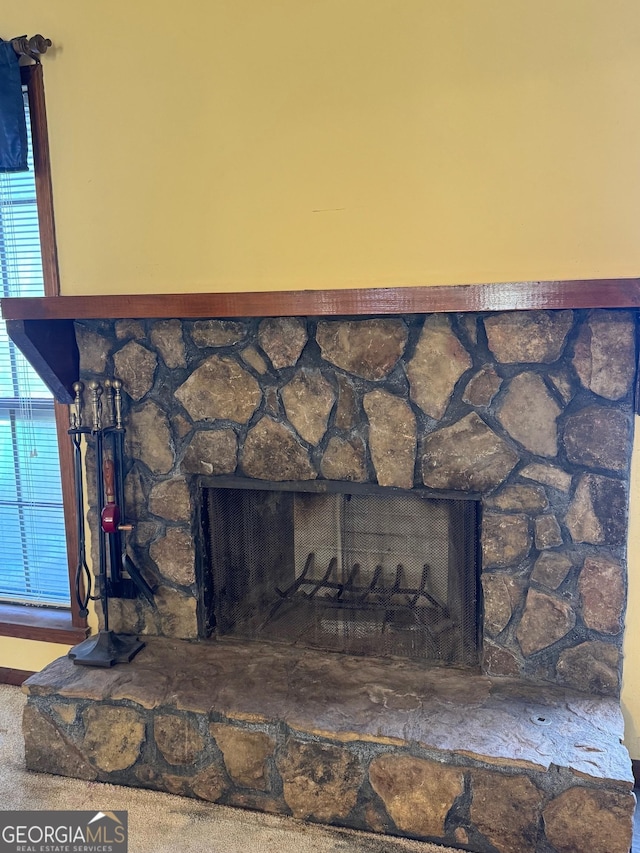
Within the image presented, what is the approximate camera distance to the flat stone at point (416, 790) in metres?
1.56

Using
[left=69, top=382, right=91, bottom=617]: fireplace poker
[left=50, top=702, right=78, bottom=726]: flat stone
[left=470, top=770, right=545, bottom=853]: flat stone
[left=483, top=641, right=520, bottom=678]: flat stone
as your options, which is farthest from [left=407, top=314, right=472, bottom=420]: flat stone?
[left=50, top=702, right=78, bottom=726]: flat stone

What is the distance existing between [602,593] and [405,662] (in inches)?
22.4

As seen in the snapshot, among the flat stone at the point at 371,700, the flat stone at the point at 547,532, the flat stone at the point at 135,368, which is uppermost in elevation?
Result: the flat stone at the point at 135,368

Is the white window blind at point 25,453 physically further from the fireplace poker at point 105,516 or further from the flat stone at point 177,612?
the flat stone at point 177,612

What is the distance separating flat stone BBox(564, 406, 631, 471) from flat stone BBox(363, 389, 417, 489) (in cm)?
39

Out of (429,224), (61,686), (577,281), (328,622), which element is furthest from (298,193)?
(61,686)

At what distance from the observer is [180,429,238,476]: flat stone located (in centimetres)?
196

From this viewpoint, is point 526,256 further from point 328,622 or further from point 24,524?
point 24,524

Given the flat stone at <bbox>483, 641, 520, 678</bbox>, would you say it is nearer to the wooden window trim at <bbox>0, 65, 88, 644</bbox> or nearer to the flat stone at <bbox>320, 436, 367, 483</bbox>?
the flat stone at <bbox>320, 436, 367, 483</bbox>

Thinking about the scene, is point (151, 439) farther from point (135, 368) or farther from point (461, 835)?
point (461, 835)

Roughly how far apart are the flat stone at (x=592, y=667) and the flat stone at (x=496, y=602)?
0.17 metres

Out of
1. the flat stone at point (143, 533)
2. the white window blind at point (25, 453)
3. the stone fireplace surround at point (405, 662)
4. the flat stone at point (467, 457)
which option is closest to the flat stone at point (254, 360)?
the stone fireplace surround at point (405, 662)

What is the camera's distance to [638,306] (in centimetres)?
149

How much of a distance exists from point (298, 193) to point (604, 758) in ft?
5.09
